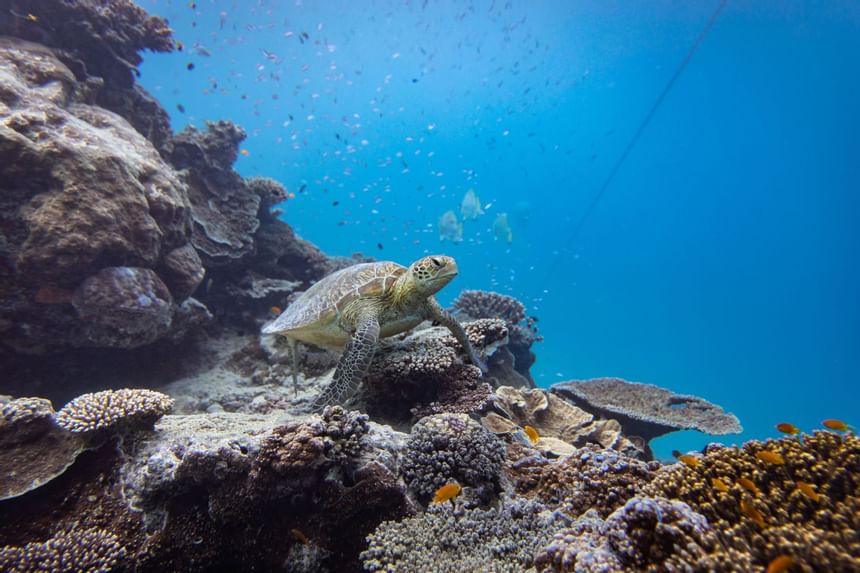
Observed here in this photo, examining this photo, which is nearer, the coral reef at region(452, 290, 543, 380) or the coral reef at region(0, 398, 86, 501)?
the coral reef at region(0, 398, 86, 501)

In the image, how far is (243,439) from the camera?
287cm

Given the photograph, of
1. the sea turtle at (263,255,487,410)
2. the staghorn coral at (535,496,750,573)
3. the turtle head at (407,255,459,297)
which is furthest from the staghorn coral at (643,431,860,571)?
the turtle head at (407,255,459,297)

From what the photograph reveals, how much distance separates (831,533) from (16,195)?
8.38 m

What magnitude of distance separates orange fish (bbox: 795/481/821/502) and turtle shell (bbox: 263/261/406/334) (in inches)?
160

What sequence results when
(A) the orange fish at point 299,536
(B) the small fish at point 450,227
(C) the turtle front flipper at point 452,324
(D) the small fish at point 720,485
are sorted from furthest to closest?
(B) the small fish at point 450,227 < (C) the turtle front flipper at point 452,324 < (A) the orange fish at point 299,536 < (D) the small fish at point 720,485

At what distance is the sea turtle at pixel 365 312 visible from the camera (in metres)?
4.21

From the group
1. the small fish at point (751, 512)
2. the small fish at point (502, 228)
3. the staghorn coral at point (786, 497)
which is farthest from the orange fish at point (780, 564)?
the small fish at point (502, 228)

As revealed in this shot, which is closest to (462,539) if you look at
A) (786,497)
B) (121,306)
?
(786,497)

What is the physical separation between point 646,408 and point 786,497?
6270 millimetres

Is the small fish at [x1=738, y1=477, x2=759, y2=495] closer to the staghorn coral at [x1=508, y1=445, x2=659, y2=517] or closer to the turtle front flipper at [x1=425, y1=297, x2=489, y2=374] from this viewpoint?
the staghorn coral at [x1=508, y1=445, x2=659, y2=517]

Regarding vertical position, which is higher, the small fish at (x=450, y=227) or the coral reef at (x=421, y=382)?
the small fish at (x=450, y=227)

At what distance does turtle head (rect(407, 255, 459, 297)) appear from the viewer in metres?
4.52

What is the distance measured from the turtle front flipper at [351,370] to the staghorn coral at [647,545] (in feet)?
8.57

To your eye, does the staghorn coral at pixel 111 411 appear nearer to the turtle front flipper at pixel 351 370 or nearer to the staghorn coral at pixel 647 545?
the turtle front flipper at pixel 351 370
